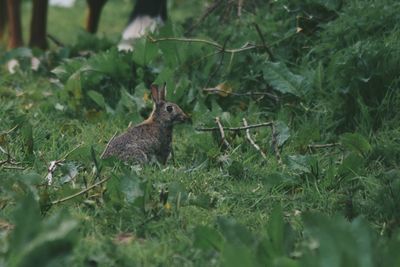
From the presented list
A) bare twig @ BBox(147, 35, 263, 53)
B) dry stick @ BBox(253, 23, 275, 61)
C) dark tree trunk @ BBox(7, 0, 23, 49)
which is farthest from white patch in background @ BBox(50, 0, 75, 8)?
dry stick @ BBox(253, 23, 275, 61)

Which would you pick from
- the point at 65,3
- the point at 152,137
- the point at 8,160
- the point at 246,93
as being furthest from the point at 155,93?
the point at 65,3

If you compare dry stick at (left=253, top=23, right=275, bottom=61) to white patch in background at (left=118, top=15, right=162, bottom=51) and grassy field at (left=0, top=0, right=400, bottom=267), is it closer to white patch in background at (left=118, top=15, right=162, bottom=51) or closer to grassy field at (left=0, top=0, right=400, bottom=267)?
grassy field at (left=0, top=0, right=400, bottom=267)

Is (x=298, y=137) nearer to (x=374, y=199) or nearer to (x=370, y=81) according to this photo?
(x=370, y=81)

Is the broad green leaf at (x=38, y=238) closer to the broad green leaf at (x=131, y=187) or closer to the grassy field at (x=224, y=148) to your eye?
the grassy field at (x=224, y=148)

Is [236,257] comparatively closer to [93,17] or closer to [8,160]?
[8,160]

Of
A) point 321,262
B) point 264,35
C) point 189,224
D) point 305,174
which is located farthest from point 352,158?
point 264,35

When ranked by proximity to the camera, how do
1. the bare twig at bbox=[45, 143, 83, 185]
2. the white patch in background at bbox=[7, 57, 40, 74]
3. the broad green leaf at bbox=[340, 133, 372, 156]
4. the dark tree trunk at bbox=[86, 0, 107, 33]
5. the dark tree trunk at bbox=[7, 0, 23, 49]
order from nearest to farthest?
the bare twig at bbox=[45, 143, 83, 185], the broad green leaf at bbox=[340, 133, 372, 156], the white patch in background at bbox=[7, 57, 40, 74], the dark tree trunk at bbox=[7, 0, 23, 49], the dark tree trunk at bbox=[86, 0, 107, 33]

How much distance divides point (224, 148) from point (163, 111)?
1.37 ft

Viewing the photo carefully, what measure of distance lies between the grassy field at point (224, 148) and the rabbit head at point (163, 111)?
19 centimetres

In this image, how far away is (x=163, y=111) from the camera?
17.3 feet

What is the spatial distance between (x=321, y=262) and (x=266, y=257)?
13.7 inches

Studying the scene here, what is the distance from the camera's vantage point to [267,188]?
14.8ft

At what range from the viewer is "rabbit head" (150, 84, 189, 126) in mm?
5250

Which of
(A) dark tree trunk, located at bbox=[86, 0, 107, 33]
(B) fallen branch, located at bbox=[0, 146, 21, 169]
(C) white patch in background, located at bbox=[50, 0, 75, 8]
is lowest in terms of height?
(C) white patch in background, located at bbox=[50, 0, 75, 8]
